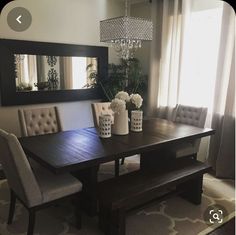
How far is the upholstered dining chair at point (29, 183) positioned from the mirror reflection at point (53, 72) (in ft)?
6.47

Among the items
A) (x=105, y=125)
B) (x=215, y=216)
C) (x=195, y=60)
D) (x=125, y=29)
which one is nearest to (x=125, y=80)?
(x=195, y=60)

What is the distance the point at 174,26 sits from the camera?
414cm

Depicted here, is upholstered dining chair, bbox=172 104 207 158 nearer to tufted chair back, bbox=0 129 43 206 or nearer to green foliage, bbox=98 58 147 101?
green foliage, bbox=98 58 147 101

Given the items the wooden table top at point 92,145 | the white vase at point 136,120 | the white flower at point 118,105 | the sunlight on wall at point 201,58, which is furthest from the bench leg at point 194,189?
the sunlight on wall at point 201,58

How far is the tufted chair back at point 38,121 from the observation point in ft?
10.3

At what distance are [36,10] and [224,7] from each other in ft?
8.70

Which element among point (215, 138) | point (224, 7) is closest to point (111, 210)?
point (215, 138)

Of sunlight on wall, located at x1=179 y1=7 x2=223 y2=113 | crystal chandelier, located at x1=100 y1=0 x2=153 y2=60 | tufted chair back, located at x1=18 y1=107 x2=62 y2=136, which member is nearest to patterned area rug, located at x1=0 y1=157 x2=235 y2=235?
tufted chair back, located at x1=18 y1=107 x2=62 y2=136

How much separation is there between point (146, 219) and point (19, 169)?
1.34 metres

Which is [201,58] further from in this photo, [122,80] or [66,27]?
[66,27]

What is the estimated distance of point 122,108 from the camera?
2770mm

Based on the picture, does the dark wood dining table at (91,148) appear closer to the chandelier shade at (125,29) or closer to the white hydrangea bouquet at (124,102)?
the white hydrangea bouquet at (124,102)

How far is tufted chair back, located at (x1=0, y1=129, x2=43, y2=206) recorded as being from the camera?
77.4 inches

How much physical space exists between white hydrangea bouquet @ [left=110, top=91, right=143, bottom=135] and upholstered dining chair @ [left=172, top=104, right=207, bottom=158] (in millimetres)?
741
